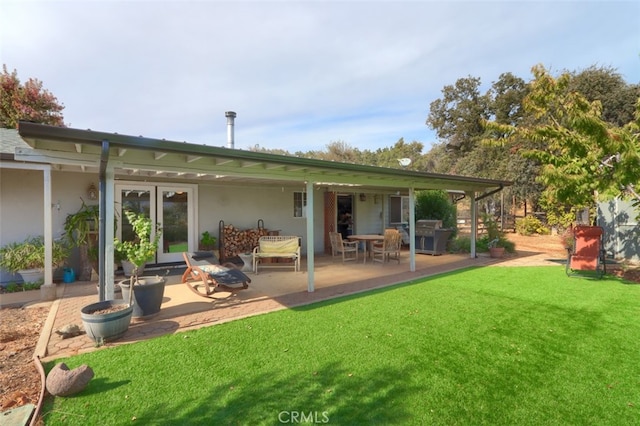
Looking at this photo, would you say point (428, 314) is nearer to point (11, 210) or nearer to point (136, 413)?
point (136, 413)

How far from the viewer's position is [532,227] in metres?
17.3

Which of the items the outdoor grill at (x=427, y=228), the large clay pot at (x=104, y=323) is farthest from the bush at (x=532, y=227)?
the large clay pot at (x=104, y=323)

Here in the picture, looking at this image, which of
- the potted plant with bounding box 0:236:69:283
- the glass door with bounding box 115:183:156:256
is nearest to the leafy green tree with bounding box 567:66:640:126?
the glass door with bounding box 115:183:156:256

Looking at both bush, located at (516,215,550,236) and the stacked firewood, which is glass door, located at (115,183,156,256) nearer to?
the stacked firewood

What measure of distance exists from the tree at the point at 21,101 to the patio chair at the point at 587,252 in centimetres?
2054

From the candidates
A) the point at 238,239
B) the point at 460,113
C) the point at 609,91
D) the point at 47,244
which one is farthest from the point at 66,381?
the point at 460,113

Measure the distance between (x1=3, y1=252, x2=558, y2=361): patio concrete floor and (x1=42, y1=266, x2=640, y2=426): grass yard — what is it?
0.40 meters

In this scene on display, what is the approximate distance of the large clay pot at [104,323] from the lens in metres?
3.84

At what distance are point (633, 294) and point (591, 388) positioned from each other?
188 inches

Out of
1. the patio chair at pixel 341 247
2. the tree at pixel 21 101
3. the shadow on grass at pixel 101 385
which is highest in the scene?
the tree at pixel 21 101

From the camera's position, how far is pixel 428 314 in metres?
5.05

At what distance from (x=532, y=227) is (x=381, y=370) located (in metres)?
17.7

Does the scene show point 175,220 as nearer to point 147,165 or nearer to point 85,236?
point 85,236

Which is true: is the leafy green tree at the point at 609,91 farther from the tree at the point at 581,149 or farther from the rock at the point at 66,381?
the rock at the point at 66,381
